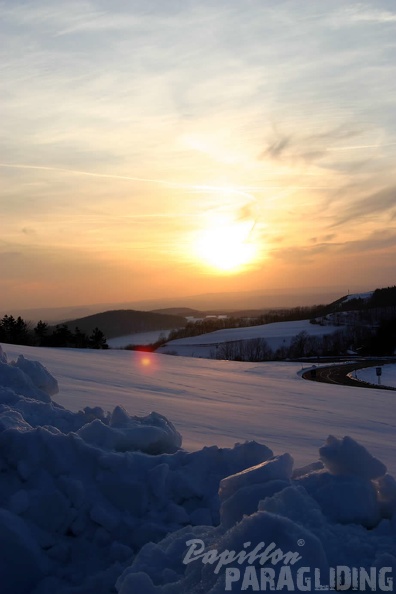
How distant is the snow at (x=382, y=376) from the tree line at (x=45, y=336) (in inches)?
867

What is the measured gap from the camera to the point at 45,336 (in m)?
47.1

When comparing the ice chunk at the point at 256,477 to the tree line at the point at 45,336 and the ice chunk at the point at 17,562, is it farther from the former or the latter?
the tree line at the point at 45,336

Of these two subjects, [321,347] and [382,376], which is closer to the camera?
[382,376]

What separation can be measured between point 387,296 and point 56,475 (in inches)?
5674

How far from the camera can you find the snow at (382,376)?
118 feet

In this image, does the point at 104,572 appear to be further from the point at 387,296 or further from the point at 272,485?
the point at 387,296

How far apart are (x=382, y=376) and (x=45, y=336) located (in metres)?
27.9

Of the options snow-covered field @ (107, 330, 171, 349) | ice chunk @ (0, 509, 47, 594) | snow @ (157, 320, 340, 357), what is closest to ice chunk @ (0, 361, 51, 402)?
ice chunk @ (0, 509, 47, 594)

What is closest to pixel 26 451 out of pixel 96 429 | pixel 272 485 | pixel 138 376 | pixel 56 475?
pixel 56 475

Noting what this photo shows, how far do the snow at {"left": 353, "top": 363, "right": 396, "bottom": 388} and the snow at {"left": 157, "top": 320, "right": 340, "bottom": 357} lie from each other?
36.7m

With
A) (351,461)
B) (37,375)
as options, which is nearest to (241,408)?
(37,375)

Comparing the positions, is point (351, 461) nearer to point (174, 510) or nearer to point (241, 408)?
point (174, 510)

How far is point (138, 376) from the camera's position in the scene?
43.3ft

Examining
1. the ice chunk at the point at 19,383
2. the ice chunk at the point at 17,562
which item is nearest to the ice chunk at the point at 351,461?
the ice chunk at the point at 17,562
